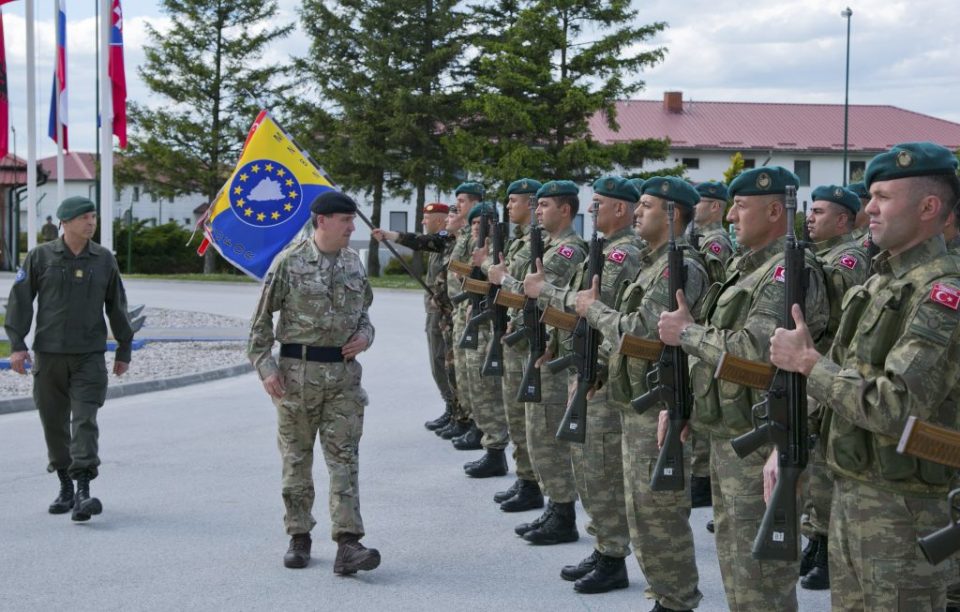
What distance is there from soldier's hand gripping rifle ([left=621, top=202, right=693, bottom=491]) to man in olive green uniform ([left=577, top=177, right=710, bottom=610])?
98 millimetres

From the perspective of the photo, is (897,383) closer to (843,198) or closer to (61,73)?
(843,198)

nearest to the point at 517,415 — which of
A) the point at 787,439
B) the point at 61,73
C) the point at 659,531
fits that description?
the point at 659,531

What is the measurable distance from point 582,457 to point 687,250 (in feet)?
4.52

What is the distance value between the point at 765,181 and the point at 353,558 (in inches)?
119

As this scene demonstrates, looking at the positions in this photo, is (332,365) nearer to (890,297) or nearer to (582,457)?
(582,457)

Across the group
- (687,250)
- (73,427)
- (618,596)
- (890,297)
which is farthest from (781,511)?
(73,427)

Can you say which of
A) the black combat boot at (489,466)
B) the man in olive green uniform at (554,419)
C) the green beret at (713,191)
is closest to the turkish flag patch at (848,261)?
the man in olive green uniform at (554,419)

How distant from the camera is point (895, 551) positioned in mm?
3471

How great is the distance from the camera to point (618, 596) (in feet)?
19.5

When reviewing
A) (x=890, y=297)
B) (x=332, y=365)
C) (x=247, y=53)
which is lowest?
(x=332, y=365)

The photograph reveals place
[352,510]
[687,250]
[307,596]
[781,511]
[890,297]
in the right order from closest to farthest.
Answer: [890,297] < [781,511] < [687,250] < [307,596] < [352,510]

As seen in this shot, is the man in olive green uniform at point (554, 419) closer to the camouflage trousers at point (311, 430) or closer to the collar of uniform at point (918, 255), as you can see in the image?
the camouflage trousers at point (311, 430)

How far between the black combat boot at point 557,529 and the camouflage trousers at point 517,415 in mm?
896

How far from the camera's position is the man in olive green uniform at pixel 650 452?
5141 millimetres
